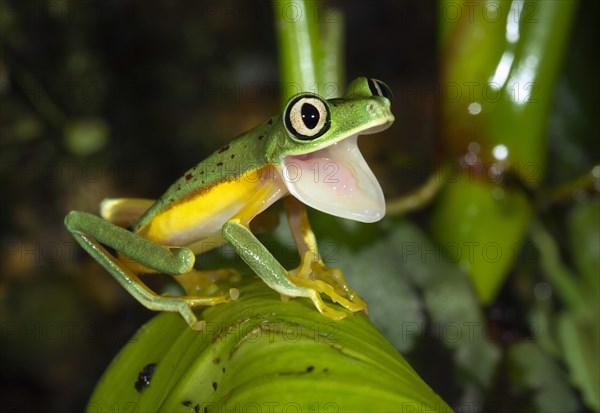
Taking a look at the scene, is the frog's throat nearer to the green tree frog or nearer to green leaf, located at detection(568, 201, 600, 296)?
the green tree frog

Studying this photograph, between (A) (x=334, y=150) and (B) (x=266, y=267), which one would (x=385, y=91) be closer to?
(A) (x=334, y=150)

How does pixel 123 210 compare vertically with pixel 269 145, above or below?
below

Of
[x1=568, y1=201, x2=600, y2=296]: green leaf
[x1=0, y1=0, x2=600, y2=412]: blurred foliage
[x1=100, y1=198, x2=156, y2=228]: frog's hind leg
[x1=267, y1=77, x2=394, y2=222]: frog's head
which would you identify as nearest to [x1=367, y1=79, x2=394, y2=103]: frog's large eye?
[x1=267, y1=77, x2=394, y2=222]: frog's head

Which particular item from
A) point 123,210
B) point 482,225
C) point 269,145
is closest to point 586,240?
point 482,225

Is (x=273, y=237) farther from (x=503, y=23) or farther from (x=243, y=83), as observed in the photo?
(x=243, y=83)

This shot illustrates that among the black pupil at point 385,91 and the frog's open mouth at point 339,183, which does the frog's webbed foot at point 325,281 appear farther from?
the black pupil at point 385,91

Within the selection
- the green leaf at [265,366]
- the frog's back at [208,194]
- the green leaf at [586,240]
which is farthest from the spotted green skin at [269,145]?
the green leaf at [586,240]

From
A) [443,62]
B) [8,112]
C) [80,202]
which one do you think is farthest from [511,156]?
[8,112]
